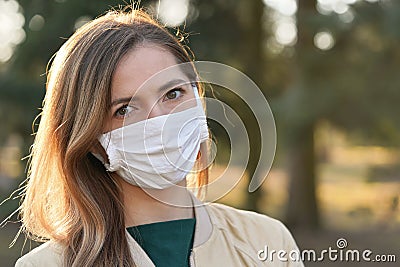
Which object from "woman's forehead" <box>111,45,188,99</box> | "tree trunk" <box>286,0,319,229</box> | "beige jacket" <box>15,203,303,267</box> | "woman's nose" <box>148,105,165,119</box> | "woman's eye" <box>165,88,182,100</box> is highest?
"woman's forehead" <box>111,45,188,99</box>

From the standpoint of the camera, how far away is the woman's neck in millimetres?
2014

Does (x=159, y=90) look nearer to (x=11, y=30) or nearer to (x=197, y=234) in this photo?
(x=197, y=234)

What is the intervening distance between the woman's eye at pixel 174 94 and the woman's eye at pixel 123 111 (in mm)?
99

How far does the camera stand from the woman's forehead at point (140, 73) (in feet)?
6.29

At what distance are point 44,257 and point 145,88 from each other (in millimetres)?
479

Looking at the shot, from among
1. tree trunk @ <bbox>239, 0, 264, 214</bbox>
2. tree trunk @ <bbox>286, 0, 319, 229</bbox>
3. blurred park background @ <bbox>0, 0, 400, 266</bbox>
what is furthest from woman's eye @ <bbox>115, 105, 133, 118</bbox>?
tree trunk @ <bbox>239, 0, 264, 214</bbox>

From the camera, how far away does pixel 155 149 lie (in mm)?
2035

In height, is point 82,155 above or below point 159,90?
below

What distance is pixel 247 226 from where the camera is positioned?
84.0 inches

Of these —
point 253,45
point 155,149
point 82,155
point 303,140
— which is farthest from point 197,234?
point 253,45

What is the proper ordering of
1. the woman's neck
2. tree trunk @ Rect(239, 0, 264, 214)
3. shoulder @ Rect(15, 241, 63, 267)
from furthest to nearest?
→ tree trunk @ Rect(239, 0, 264, 214), the woman's neck, shoulder @ Rect(15, 241, 63, 267)

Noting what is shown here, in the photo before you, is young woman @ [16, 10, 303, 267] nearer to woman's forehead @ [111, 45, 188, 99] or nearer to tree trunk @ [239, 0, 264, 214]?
woman's forehead @ [111, 45, 188, 99]

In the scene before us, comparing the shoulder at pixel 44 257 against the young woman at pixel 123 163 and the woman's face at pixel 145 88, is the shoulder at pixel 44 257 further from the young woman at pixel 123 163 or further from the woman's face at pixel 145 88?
the woman's face at pixel 145 88

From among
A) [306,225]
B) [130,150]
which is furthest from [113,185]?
[306,225]
